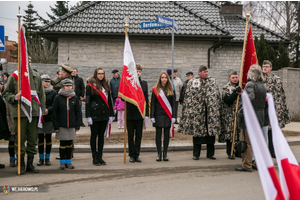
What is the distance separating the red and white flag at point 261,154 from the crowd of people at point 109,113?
530 cm

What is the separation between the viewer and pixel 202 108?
307 inches

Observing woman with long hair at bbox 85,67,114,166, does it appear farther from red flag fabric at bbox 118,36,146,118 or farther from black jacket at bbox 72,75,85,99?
black jacket at bbox 72,75,85,99

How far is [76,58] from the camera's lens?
1848cm

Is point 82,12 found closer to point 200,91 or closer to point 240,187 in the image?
point 200,91

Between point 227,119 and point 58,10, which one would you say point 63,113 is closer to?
point 227,119

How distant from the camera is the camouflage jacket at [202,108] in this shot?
7.69 m

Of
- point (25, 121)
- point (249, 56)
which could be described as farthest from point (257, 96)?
point (25, 121)

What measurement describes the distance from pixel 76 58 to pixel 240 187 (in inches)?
579

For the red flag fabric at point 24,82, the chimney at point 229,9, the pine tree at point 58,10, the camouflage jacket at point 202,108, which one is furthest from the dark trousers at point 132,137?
the pine tree at point 58,10

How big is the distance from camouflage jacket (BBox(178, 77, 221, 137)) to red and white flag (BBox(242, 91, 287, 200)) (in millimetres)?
6537

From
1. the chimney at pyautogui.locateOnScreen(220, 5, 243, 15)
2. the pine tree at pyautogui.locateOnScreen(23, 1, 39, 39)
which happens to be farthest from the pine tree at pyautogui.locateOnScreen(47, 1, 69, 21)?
the chimney at pyautogui.locateOnScreen(220, 5, 243, 15)

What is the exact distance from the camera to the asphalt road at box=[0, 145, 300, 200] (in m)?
4.95

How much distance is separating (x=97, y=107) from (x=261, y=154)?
244 inches

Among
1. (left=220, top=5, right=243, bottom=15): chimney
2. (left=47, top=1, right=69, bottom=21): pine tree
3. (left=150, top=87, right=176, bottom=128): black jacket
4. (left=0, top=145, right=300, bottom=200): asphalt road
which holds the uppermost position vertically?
(left=47, top=1, right=69, bottom=21): pine tree
